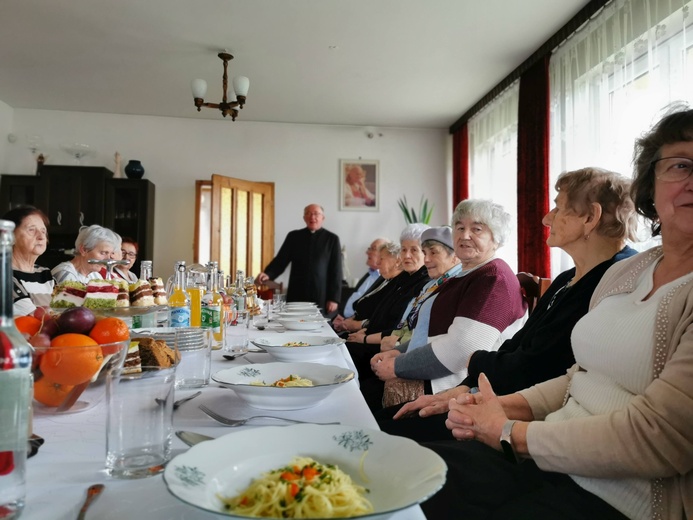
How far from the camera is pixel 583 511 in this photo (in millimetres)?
938

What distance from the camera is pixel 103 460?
718 mm

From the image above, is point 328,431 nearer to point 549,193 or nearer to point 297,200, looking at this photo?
point 549,193

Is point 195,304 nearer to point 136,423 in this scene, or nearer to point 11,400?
point 136,423

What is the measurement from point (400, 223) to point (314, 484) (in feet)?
20.5

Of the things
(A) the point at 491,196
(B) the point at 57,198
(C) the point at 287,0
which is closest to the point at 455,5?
(C) the point at 287,0

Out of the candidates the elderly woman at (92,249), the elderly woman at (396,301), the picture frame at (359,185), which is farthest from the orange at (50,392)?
the picture frame at (359,185)

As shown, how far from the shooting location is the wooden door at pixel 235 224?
5.71 meters

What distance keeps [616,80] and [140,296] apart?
349cm

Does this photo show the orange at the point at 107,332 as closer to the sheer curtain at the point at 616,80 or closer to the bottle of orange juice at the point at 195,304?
the bottle of orange juice at the point at 195,304

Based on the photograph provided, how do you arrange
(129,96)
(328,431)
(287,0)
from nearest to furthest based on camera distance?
(328,431) < (287,0) < (129,96)

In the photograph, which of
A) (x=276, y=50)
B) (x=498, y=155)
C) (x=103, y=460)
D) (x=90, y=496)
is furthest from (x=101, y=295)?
(x=498, y=155)

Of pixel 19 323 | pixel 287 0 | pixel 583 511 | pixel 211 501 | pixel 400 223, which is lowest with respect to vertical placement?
pixel 583 511

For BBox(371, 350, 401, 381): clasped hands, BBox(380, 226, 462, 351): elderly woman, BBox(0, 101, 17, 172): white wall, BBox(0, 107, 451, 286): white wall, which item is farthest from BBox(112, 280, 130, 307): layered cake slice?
BBox(0, 101, 17, 172): white wall

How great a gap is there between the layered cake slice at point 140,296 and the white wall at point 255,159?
508cm
